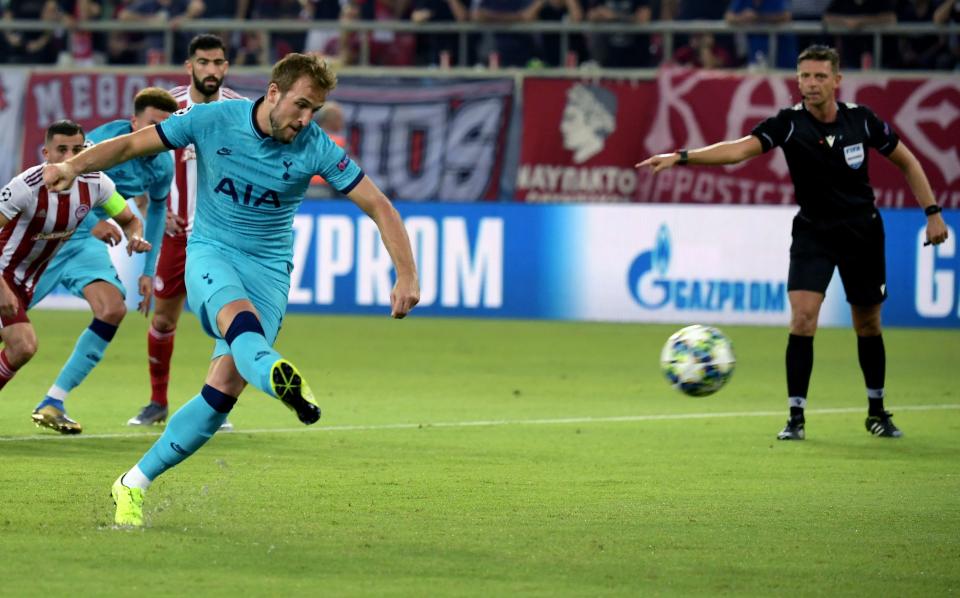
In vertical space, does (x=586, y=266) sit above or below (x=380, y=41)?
below

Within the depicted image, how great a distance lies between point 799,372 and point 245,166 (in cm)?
457

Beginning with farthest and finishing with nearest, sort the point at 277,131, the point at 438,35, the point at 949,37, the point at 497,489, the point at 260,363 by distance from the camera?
the point at 438,35 < the point at 949,37 < the point at 497,489 < the point at 277,131 < the point at 260,363

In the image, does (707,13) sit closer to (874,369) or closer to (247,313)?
(874,369)

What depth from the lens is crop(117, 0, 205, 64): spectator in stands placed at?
21.8 metres

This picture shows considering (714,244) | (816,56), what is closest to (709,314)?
(714,244)

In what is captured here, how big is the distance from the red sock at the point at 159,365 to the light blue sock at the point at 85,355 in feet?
0.97

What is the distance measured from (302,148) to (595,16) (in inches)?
557

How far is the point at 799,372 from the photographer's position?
411 inches

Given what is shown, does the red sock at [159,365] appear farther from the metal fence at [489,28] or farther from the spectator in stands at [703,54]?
the spectator in stands at [703,54]

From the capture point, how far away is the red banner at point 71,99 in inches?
850

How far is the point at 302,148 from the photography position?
23.1 ft

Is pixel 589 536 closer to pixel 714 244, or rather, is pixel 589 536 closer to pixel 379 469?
pixel 379 469

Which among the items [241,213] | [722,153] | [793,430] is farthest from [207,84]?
[793,430]

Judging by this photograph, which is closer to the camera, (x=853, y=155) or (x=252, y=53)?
(x=853, y=155)
